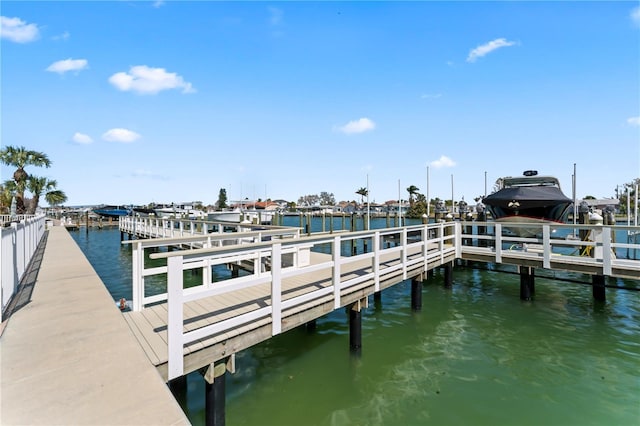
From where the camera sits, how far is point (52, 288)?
20.8ft

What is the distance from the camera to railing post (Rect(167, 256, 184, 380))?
11.2 ft

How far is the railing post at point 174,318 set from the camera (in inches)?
134

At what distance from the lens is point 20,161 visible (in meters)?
25.9

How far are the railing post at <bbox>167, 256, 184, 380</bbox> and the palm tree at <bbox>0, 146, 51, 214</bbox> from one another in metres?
32.7

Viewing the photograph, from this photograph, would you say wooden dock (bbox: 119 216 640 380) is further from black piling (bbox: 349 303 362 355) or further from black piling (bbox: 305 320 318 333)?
black piling (bbox: 305 320 318 333)

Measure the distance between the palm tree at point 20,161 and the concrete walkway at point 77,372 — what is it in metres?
29.6

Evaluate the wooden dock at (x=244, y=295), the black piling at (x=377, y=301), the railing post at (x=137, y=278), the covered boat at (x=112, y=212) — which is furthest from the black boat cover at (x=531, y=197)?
the covered boat at (x=112, y=212)

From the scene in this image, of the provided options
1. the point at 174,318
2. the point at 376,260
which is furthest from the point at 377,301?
the point at 174,318

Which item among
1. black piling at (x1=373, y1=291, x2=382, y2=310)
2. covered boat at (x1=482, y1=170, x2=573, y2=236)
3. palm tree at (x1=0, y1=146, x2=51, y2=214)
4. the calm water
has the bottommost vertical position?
the calm water

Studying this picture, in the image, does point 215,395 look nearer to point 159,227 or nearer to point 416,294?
point 416,294

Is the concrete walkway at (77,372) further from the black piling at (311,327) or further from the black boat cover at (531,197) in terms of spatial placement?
the black boat cover at (531,197)

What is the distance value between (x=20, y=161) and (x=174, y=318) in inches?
1307

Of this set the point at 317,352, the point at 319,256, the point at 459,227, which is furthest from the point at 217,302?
the point at 459,227

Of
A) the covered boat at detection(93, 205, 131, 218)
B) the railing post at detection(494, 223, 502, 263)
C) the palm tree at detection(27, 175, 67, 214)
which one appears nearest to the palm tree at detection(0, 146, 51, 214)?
the palm tree at detection(27, 175, 67, 214)
